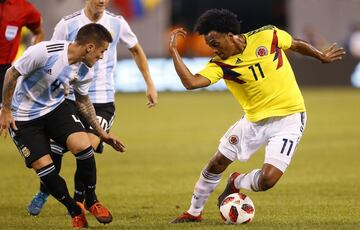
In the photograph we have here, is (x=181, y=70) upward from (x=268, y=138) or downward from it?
upward

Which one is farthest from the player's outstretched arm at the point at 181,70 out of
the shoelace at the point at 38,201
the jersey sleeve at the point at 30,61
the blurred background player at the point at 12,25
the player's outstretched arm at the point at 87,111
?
the blurred background player at the point at 12,25

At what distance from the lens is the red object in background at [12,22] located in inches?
443

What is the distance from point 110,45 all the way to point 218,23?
6.43 ft

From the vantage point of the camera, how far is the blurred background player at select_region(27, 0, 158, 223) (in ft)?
32.5

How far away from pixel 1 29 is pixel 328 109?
1357cm

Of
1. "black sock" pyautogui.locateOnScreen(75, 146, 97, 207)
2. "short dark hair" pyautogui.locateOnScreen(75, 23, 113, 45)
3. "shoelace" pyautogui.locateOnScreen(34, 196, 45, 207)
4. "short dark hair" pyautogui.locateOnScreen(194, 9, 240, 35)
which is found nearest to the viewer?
"short dark hair" pyautogui.locateOnScreen(75, 23, 113, 45)

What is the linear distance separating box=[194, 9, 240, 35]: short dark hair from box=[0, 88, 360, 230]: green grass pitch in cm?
185

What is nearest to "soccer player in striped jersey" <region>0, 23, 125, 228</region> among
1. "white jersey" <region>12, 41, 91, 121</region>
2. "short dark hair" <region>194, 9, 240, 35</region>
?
"white jersey" <region>12, 41, 91, 121</region>

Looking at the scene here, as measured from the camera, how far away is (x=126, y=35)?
1045 cm

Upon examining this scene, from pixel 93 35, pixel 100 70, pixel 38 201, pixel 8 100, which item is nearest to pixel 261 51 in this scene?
pixel 93 35

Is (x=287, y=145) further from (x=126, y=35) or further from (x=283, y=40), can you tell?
(x=126, y=35)

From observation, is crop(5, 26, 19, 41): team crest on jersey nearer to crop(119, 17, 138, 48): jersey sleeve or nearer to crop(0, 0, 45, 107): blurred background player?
crop(0, 0, 45, 107): blurred background player

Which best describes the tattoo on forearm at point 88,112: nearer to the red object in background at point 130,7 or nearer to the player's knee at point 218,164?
the player's knee at point 218,164

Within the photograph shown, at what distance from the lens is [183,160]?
14.9 m
